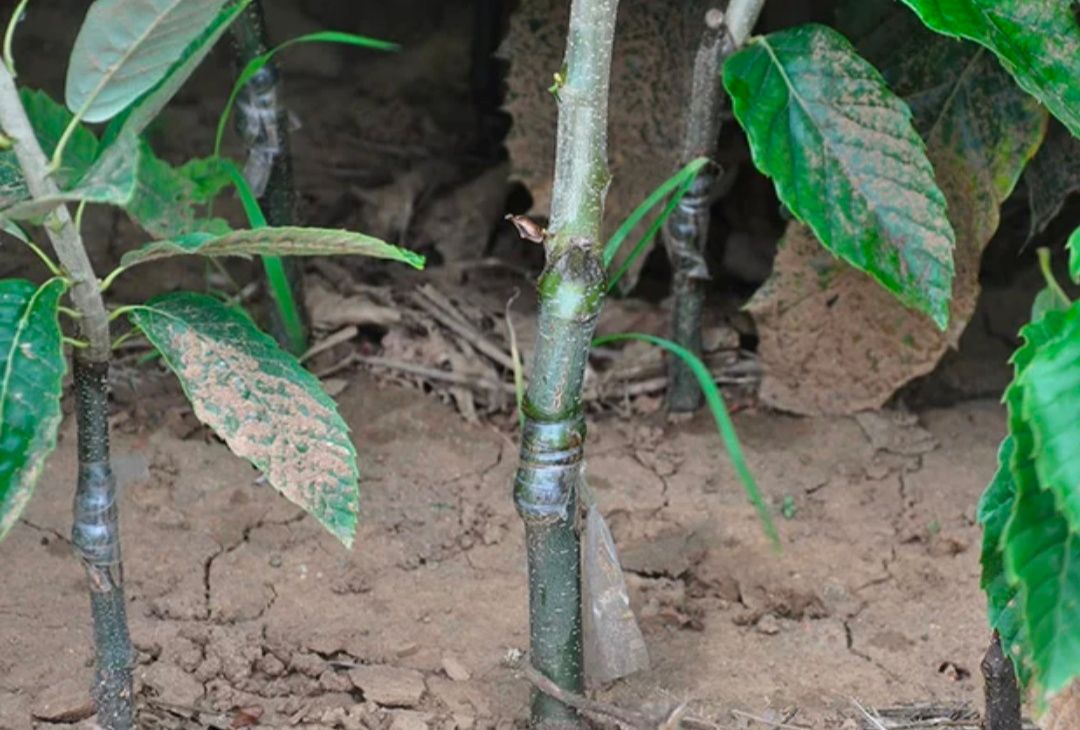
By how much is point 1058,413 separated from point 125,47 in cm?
81

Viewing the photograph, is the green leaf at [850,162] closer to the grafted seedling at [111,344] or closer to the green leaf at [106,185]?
the grafted seedling at [111,344]

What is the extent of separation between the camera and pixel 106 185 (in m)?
1.17

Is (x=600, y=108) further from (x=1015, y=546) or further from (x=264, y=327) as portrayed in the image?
(x=264, y=327)

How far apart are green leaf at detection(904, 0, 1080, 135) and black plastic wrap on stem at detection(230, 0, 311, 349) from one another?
2.95ft

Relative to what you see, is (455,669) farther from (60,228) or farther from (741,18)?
(741,18)

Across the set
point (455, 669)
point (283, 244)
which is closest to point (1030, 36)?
point (283, 244)

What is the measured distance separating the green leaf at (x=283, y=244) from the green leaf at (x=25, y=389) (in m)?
0.10

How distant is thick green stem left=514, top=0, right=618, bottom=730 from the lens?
1.42 metres

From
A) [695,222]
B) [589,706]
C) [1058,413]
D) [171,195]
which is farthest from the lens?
[695,222]

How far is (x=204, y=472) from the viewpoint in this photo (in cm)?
210

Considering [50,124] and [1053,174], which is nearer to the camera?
[50,124]

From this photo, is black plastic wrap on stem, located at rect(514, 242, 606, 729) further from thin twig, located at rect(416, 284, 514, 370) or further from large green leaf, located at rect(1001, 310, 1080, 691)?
thin twig, located at rect(416, 284, 514, 370)

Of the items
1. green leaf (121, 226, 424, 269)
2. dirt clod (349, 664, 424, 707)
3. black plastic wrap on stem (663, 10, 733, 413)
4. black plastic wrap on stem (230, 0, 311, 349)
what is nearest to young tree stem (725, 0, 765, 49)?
black plastic wrap on stem (663, 10, 733, 413)

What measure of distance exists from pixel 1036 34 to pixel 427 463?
1.00 meters
